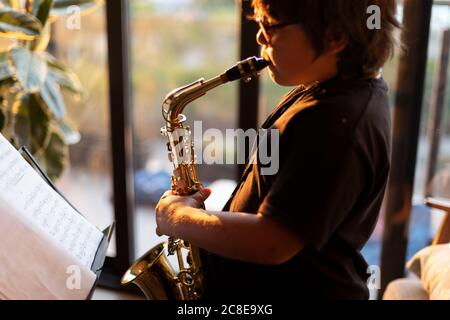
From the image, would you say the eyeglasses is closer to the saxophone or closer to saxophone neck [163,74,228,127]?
saxophone neck [163,74,228,127]

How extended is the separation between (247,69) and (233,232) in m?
0.40

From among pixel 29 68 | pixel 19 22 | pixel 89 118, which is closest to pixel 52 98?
pixel 29 68

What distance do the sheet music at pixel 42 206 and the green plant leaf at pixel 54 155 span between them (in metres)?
0.97

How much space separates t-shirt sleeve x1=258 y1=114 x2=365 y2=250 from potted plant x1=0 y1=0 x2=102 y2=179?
1.31 metres

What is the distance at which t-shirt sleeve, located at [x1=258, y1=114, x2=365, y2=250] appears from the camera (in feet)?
3.20

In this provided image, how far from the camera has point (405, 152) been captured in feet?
6.88

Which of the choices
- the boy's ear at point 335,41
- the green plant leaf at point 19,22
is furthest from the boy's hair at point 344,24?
the green plant leaf at point 19,22

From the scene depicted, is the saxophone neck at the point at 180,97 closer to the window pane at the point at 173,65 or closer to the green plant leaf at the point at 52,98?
the green plant leaf at the point at 52,98

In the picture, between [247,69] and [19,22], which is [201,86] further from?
[19,22]

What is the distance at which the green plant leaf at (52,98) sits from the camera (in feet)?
6.91

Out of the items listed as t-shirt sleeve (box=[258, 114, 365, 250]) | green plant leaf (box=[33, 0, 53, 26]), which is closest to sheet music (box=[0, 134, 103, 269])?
t-shirt sleeve (box=[258, 114, 365, 250])

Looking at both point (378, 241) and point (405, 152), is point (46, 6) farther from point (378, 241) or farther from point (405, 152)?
point (378, 241)

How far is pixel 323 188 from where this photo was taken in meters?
0.98
